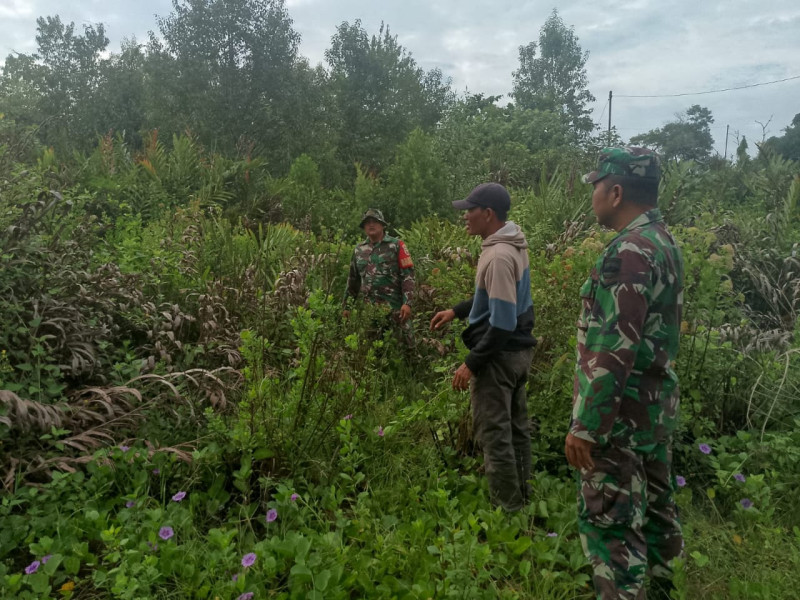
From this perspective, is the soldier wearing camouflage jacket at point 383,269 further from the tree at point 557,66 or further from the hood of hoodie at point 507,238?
the tree at point 557,66

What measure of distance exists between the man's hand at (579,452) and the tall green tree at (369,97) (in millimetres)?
22422

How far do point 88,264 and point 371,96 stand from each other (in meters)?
23.5

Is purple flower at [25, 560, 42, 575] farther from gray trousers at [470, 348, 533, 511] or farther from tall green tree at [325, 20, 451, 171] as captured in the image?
tall green tree at [325, 20, 451, 171]

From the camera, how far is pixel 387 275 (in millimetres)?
5562

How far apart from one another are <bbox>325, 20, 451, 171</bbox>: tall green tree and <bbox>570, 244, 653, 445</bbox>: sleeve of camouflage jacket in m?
22.4

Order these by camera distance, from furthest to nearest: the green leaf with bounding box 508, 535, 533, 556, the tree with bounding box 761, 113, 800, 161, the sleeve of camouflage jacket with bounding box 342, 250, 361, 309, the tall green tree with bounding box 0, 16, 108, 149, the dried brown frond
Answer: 1. the tree with bounding box 761, 113, 800, 161
2. the tall green tree with bounding box 0, 16, 108, 149
3. the sleeve of camouflage jacket with bounding box 342, 250, 361, 309
4. the dried brown frond
5. the green leaf with bounding box 508, 535, 533, 556

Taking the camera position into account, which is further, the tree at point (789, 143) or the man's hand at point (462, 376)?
the tree at point (789, 143)

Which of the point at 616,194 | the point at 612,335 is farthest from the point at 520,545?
the point at 616,194

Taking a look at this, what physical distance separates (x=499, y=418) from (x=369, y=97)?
25168 mm

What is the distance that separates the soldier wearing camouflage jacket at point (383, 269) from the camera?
5535 mm

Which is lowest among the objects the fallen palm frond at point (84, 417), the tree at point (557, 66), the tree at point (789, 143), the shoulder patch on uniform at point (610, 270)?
the fallen palm frond at point (84, 417)

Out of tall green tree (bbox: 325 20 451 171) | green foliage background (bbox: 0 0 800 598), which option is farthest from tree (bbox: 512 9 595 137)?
green foliage background (bbox: 0 0 800 598)

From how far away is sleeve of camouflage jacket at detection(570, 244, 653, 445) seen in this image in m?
2.09

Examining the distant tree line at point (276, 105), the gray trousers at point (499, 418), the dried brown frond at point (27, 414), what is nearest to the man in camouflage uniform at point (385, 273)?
the gray trousers at point (499, 418)
